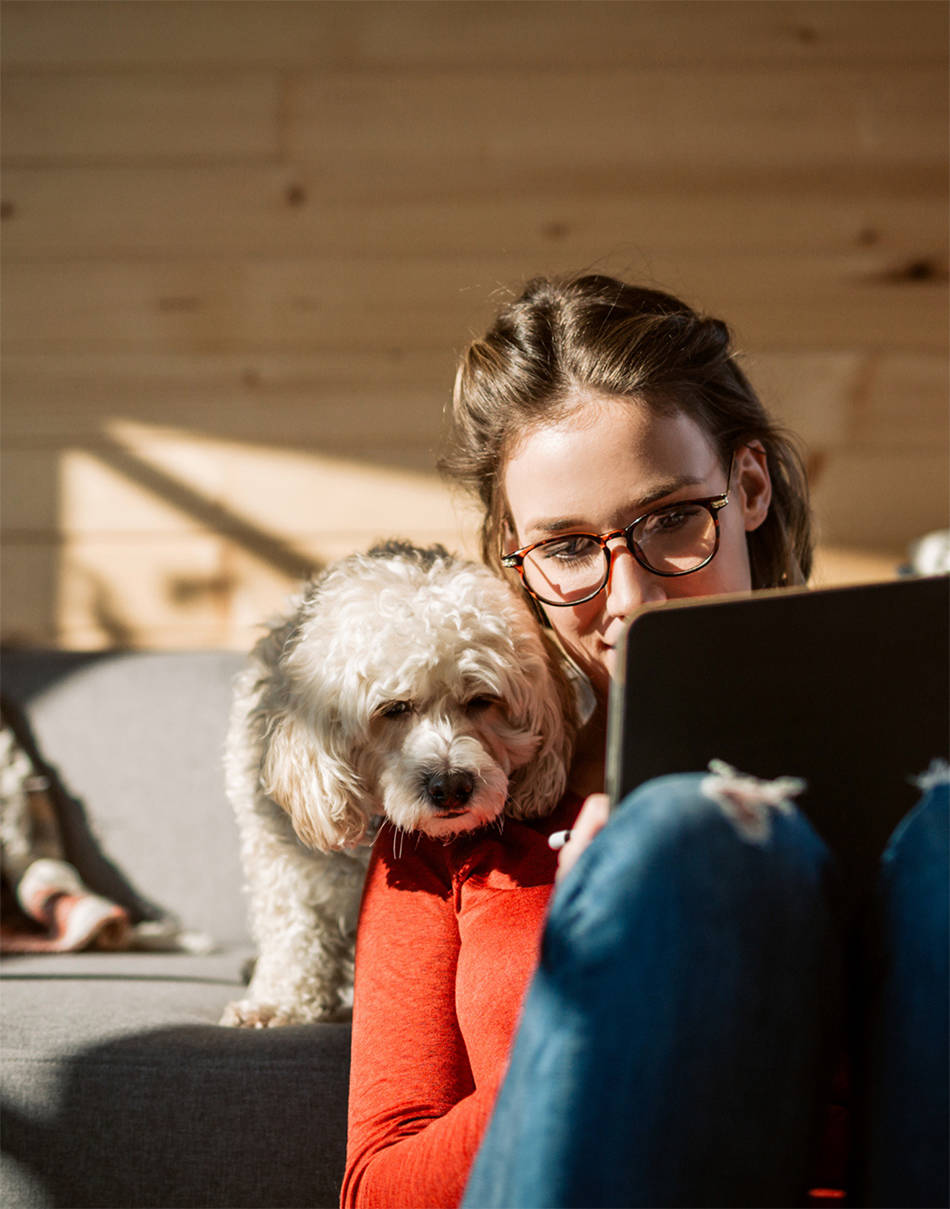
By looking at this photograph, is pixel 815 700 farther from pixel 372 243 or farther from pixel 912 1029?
pixel 372 243

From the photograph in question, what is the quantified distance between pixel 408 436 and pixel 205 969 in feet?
3.92

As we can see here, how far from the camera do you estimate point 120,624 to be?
2.38 meters

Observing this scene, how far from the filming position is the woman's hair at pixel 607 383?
3.98 ft

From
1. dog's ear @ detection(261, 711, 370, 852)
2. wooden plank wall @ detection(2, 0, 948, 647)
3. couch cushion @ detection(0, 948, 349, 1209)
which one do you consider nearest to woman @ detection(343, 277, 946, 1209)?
dog's ear @ detection(261, 711, 370, 852)

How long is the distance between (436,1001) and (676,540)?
55 centimetres

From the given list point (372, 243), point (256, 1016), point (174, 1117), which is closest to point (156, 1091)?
point (174, 1117)

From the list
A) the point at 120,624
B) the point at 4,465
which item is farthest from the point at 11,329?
the point at 120,624

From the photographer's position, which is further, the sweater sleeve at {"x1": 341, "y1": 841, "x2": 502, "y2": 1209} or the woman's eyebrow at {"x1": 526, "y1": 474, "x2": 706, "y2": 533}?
the woman's eyebrow at {"x1": 526, "y1": 474, "x2": 706, "y2": 533}

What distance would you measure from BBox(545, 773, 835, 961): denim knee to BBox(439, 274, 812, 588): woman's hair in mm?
650

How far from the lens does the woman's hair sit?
3.98 ft

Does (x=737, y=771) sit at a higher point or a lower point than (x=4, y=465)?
lower

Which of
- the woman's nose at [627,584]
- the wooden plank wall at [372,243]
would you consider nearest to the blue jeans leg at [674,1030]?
the woman's nose at [627,584]

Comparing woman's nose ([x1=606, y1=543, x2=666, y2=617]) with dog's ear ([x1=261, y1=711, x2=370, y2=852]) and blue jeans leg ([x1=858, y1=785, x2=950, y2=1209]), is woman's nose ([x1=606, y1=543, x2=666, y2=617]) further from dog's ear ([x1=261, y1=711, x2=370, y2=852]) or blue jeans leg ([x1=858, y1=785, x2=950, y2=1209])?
blue jeans leg ([x1=858, y1=785, x2=950, y2=1209])

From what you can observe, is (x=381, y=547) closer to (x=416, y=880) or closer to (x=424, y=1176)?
(x=416, y=880)
